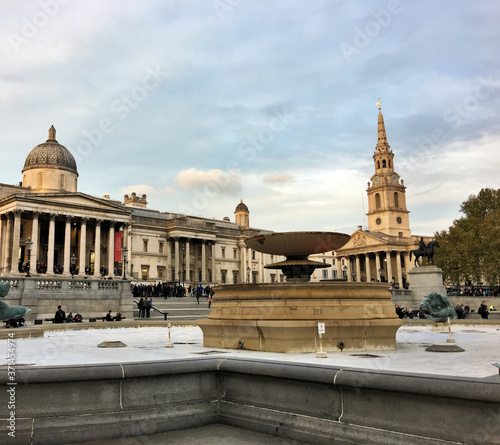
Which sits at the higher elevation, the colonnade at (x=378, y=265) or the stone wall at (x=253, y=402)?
the colonnade at (x=378, y=265)

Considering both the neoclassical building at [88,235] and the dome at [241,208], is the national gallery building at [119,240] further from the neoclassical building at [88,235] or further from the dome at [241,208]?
the dome at [241,208]

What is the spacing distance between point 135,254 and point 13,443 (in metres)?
64.9

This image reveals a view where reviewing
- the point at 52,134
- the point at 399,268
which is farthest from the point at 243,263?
the point at 52,134

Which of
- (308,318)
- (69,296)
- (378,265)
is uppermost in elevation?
(378,265)

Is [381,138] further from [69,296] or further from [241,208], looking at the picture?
[69,296]

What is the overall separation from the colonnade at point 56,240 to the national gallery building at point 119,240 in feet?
0.37

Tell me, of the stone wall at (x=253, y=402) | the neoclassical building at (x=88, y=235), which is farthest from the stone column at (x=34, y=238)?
the stone wall at (x=253, y=402)

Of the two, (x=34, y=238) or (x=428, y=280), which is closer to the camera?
(x=428, y=280)

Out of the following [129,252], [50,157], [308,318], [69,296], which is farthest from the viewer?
[129,252]

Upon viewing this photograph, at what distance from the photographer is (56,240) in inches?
2370

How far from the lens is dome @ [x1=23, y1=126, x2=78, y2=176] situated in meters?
60.8

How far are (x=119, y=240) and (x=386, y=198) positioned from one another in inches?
2694

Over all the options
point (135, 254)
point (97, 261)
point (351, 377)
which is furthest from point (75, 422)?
point (135, 254)

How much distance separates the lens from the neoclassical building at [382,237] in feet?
314
